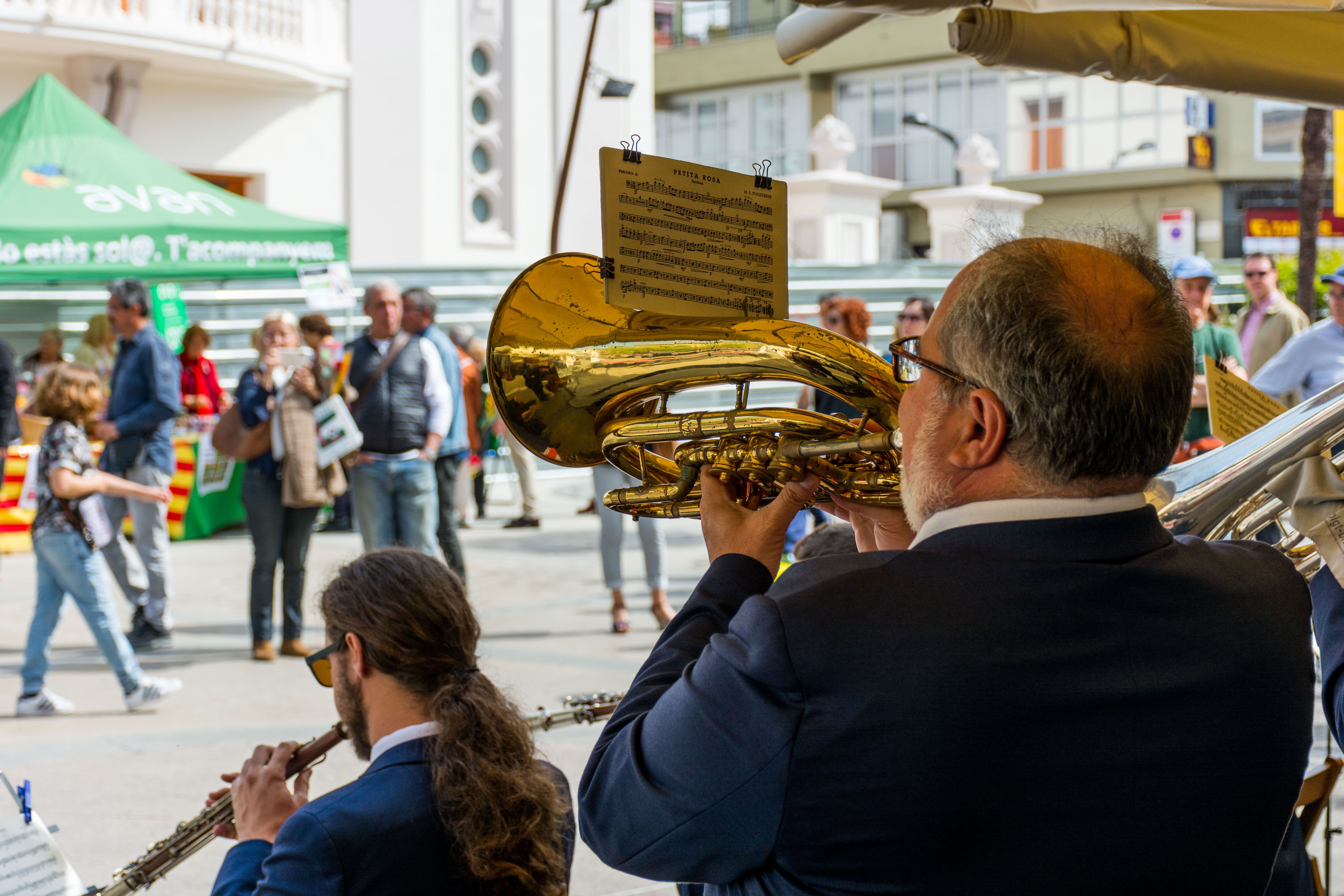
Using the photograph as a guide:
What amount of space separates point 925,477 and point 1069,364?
0.17m

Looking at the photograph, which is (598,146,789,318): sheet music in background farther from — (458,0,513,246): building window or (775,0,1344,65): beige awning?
(458,0,513,246): building window

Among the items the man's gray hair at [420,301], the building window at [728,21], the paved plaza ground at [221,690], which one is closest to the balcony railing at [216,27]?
the paved plaza ground at [221,690]

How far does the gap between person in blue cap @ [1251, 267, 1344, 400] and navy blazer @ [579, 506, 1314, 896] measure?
5.31 m

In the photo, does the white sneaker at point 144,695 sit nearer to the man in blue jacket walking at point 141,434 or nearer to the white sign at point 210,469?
the man in blue jacket walking at point 141,434

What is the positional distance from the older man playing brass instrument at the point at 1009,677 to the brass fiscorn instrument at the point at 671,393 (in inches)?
12.4

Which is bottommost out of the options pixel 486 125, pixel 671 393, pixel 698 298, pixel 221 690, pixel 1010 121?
pixel 221 690

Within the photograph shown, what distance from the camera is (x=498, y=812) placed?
1.80 metres

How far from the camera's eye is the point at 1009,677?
1.10m

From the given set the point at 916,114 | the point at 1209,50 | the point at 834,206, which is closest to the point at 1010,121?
the point at 916,114

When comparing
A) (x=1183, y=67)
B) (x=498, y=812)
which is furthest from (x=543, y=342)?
(x=1183, y=67)

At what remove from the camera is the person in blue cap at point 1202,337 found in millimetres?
5621

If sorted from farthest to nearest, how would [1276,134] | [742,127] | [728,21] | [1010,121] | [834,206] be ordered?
[728,21] → [742,127] → [1010,121] → [1276,134] → [834,206]

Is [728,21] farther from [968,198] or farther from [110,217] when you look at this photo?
[110,217]

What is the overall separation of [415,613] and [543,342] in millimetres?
443
